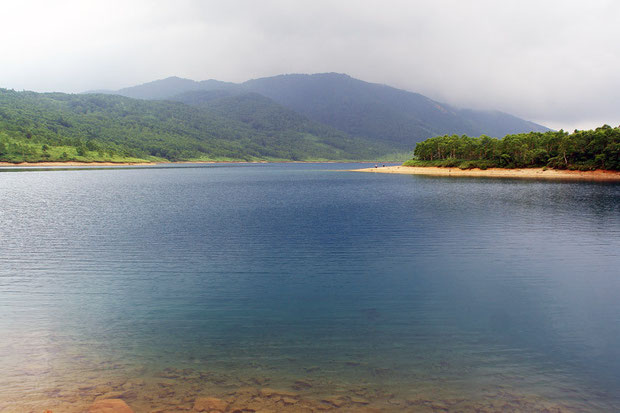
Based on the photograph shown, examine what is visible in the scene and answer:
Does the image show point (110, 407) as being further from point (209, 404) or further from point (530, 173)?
point (530, 173)

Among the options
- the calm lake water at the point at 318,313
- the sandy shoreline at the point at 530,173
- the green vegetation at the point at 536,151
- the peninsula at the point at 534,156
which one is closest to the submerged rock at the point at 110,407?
the calm lake water at the point at 318,313

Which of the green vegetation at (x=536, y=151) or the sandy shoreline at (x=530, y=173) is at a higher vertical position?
the green vegetation at (x=536, y=151)

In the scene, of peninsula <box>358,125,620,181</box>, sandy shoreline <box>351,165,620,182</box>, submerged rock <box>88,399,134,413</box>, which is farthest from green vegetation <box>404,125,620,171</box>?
submerged rock <box>88,399,134,413</box>

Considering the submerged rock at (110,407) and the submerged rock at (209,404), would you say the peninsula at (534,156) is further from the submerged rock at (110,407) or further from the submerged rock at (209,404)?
the submerged rock at (110,407)

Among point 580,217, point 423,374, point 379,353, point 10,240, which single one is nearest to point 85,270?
point 10,240

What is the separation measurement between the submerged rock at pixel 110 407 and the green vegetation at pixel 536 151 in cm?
15140

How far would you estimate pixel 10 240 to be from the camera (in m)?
33.1

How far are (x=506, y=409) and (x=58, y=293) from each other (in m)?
21.8

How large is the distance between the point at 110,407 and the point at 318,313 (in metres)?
9.49

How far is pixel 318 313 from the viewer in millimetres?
17781

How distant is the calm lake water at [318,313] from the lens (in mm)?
12031

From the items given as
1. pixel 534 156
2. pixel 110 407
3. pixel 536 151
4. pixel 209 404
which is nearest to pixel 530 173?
pixel 534 156

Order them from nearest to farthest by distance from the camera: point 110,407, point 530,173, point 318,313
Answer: point 110,407 < point 318,313 < point 530,173

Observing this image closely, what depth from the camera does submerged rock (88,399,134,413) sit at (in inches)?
412
